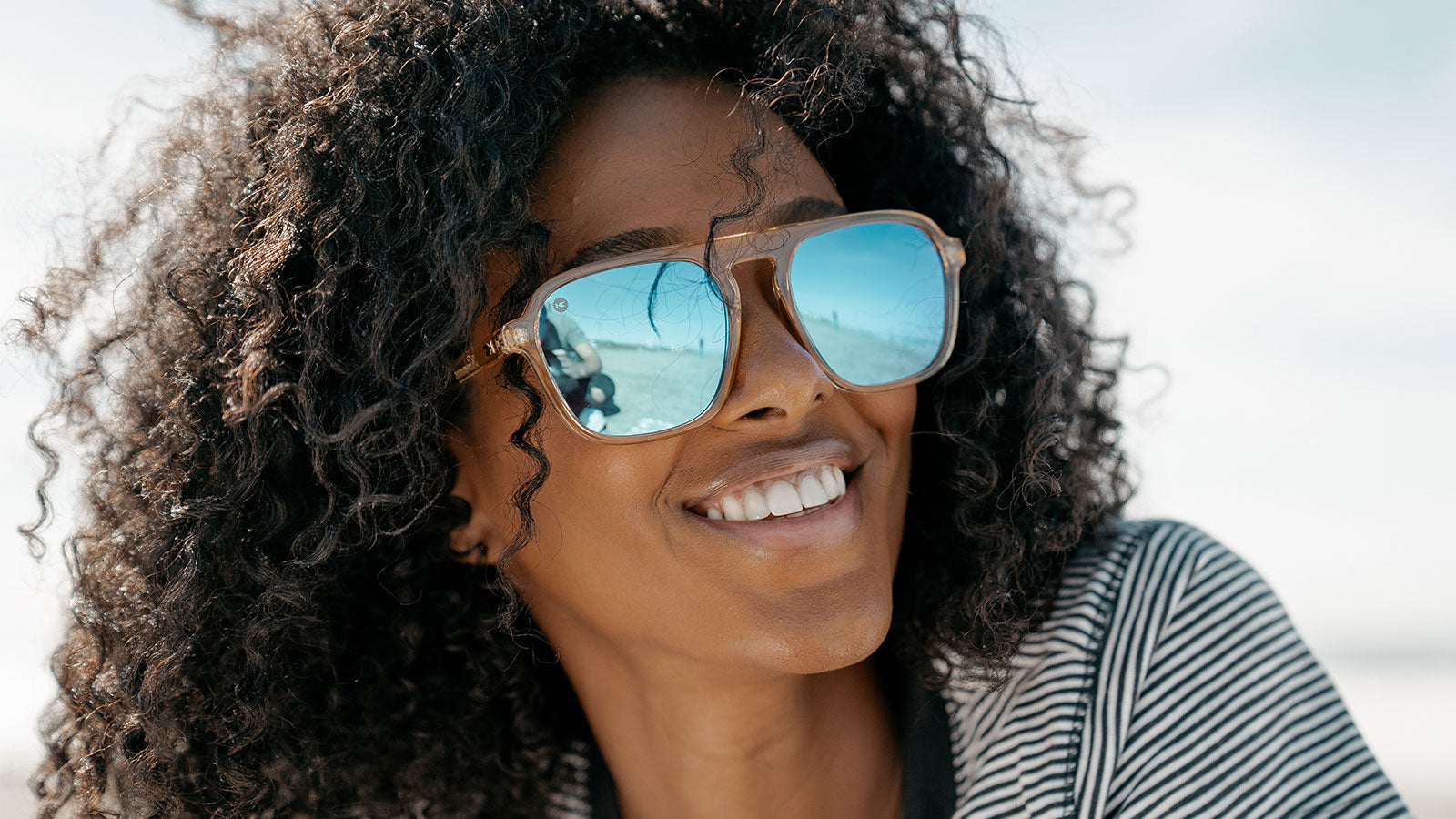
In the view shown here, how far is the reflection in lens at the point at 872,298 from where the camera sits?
6.09 feet

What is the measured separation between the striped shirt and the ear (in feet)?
2.99

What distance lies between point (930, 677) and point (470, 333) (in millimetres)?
1129

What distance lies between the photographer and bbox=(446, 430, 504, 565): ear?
204 centimetres

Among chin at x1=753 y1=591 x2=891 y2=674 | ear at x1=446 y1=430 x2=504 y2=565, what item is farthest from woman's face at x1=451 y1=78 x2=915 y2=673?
ear at x1=446 y1=430 x2=504 y2=565

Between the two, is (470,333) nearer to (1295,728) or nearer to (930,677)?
(930,677)

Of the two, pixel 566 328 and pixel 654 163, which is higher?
pixel 654 163

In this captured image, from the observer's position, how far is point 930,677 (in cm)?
222

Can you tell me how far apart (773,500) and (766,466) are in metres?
0.06

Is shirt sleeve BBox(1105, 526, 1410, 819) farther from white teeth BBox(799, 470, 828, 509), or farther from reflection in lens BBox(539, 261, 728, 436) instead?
reflection in lens BBox(539, 261, 728, 436)

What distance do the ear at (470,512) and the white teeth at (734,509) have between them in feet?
1.60

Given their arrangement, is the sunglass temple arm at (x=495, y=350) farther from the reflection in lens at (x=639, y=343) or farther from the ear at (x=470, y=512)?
the ear at (x=470, y=512)

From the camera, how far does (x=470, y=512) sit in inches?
83.2

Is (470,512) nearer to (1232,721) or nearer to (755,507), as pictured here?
(755,507)

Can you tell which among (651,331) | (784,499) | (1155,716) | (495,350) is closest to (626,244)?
(651,331)
